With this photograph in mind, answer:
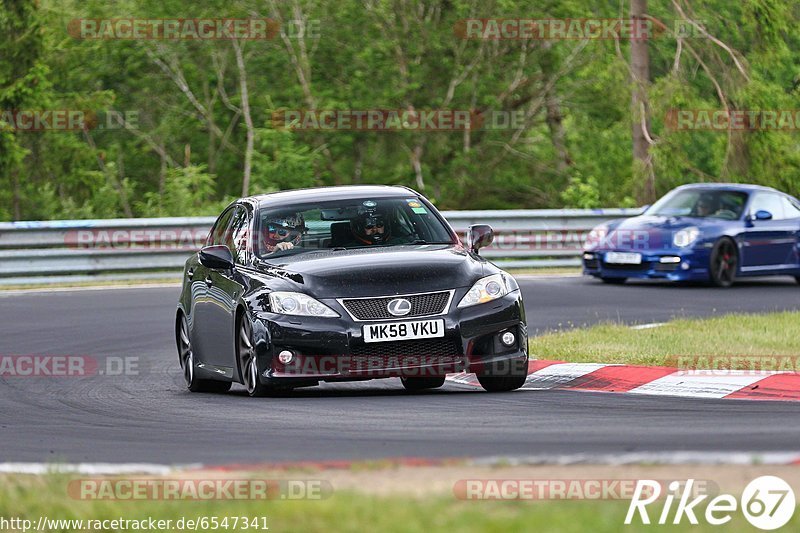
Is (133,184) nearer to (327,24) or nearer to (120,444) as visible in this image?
(327,24)

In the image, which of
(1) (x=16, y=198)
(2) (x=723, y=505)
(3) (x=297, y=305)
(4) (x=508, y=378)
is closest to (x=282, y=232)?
(3) (x=297, y=305)

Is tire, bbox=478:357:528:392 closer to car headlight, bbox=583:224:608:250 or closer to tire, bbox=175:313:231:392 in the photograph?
tire, bbox=175:313:231:392

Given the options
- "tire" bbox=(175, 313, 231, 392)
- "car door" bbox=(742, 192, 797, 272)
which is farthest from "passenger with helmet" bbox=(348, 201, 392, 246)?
"car door" bbox=(742, 192, 797, 272)

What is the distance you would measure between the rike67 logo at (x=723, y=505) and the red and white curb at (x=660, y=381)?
444 cm

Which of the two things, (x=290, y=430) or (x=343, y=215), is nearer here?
(x=290, y=430)

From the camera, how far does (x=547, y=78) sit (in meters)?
42.4

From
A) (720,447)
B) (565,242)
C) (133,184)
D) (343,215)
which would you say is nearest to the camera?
(720,447)

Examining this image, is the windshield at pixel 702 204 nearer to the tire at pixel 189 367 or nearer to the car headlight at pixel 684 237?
the car headlight at pixel 684 237

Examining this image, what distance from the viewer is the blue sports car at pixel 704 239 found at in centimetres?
2161

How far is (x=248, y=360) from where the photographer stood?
11.1 meters

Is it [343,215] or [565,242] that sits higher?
[343,215]

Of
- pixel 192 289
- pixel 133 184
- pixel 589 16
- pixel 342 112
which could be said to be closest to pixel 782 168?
pixel 589 16

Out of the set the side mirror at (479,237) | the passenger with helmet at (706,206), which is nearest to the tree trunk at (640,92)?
the passenger with helmet at (706,206)

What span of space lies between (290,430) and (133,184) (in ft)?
103
